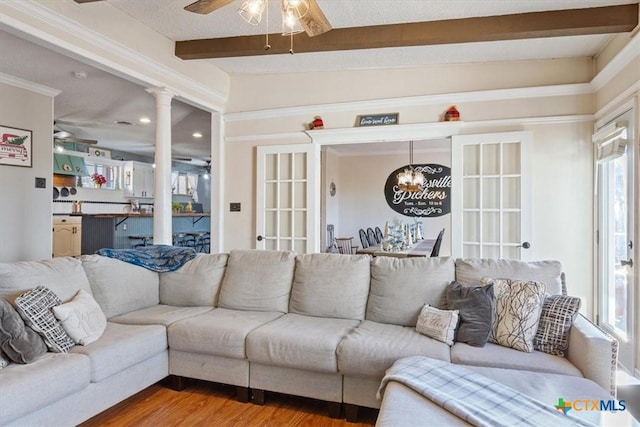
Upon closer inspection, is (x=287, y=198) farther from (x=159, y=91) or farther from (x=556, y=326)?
(x=556, y=326)

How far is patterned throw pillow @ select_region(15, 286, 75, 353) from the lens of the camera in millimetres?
2238

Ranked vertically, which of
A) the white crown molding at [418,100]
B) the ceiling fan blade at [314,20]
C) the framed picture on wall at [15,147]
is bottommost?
the framed picture on wall at [15,147]

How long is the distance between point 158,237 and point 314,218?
1753 millimetres

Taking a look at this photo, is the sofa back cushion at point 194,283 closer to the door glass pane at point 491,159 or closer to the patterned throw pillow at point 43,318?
the patterned throw pillow at point 43,318

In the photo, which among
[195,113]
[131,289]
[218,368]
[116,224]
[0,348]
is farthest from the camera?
[116,224]

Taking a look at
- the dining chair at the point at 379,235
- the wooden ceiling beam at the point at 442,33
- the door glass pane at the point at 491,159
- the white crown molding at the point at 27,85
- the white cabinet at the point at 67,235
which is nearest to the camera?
the wooden ceiling beam at the point at 442,33

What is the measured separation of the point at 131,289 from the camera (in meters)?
3.16

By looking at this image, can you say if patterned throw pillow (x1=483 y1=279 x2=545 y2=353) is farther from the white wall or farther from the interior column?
the white wall

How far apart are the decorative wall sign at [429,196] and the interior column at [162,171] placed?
493 cm

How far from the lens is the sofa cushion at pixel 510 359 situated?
6.97 ft

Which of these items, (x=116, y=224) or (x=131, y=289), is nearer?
(x=131, y=289)

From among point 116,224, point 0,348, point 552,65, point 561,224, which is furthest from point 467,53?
point 116,224

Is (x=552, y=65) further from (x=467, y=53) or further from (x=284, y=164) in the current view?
(x=284, y=164)

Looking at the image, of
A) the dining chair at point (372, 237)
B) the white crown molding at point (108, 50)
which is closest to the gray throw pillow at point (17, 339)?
the white crown molding at point (108, 50)
